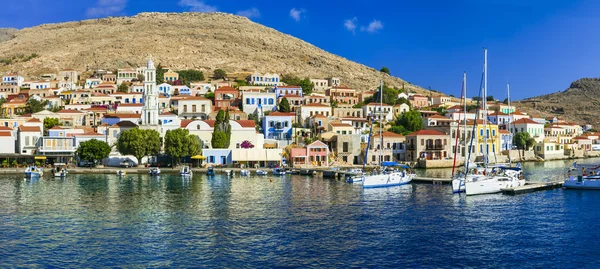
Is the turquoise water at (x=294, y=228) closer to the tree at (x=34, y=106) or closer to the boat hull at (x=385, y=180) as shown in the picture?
the boat hull at (x=385, y=180)

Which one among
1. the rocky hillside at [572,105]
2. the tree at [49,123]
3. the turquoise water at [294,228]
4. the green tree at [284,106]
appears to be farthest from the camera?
the rocky hillside at [572,105]

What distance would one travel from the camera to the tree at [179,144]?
61281 mm

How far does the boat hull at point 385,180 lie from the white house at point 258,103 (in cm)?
3902

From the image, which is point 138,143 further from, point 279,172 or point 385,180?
point 385,180

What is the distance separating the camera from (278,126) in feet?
246

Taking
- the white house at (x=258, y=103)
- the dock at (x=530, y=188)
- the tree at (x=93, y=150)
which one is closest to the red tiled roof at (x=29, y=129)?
the tree at (x=93, y=150)

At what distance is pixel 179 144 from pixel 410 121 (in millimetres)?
36747

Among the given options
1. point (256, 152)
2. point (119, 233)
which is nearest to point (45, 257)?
point (119, 233)

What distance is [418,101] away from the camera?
10756cm

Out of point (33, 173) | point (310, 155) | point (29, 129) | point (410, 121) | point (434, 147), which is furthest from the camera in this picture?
point (410, 121)

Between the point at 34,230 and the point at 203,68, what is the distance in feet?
382

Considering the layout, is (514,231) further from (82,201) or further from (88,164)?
(88,164)

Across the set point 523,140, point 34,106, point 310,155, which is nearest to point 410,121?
point 523,140

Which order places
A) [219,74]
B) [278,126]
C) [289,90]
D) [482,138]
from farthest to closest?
[219,74], [289,90], [278,126], [482,138]
